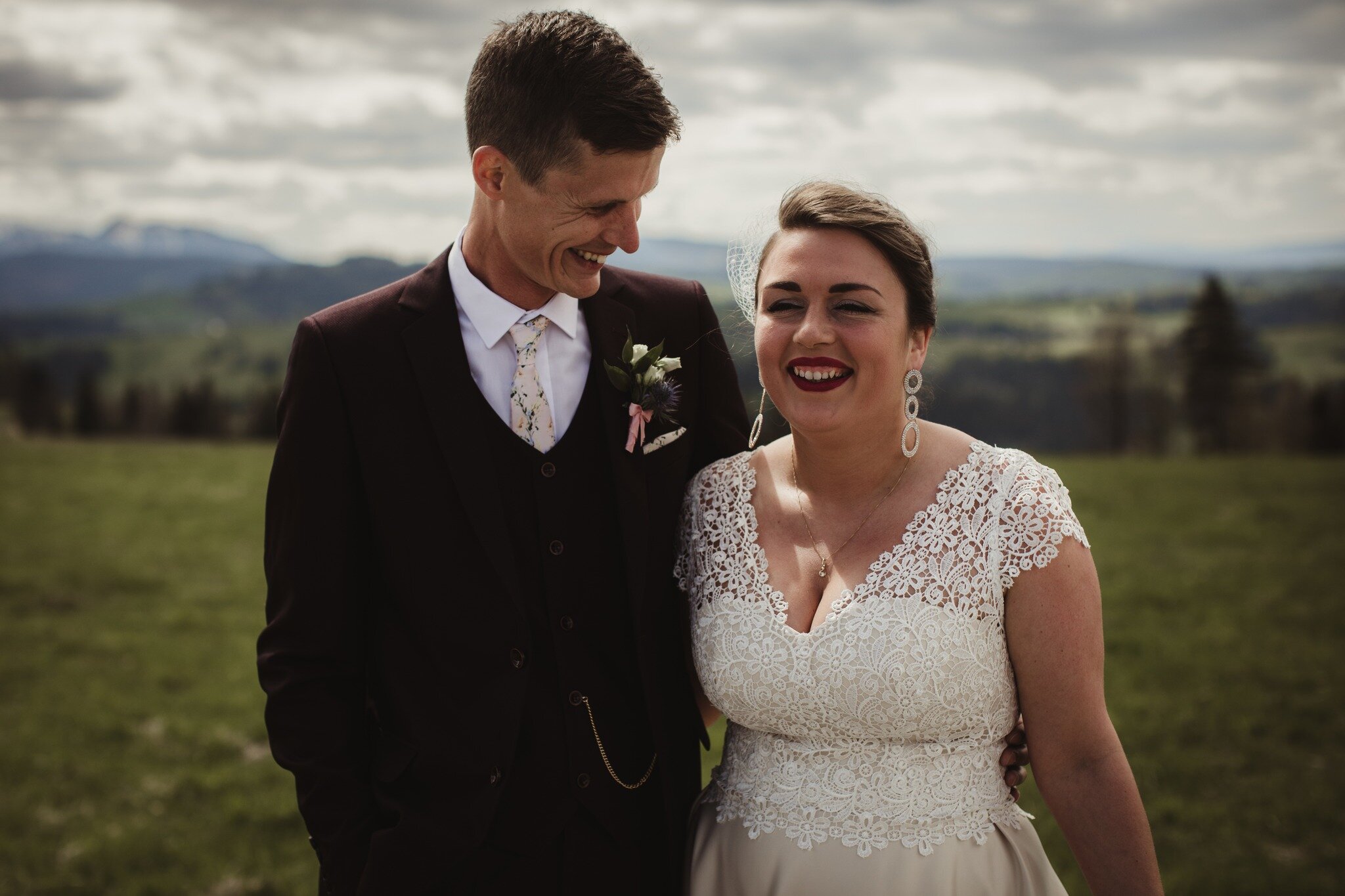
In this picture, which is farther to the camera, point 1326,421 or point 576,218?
point 1326,421

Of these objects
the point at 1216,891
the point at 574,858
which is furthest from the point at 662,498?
the point at 1216,891

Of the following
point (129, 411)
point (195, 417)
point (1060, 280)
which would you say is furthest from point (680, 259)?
point (1060, 280)

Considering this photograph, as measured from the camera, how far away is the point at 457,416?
2.79 m

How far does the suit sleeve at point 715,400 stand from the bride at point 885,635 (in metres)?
0.34

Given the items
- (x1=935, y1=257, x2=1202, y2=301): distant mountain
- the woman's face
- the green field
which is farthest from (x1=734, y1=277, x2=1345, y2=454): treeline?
(x1=935, y1=257, x2=1202, y2=301): distant mountain

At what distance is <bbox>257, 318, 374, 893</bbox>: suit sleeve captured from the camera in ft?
9.03

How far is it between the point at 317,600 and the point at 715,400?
1.45m

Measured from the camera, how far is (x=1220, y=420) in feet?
145

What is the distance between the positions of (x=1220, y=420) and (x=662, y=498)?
1887 inches

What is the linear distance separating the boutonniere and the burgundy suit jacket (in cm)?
6

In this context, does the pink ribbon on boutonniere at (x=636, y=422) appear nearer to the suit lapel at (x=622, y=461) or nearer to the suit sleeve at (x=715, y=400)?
the suit lapel at (x=622, y=461)

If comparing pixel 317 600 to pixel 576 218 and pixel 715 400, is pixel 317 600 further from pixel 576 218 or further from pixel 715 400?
pixel 715 400

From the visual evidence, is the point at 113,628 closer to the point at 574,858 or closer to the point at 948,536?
the point at 574,858

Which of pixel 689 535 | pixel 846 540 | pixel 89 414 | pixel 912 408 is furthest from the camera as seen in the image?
pixel 89 414
